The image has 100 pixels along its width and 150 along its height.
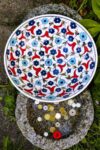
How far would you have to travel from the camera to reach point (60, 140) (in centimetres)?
267

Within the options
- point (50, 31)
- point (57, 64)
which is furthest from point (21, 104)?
point (50, 31)

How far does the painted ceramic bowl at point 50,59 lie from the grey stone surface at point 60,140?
10 centimetres

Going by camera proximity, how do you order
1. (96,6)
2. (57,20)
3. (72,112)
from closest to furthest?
(96,6)
(57,20)
(72,112)

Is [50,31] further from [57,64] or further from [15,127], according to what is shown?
[15,127]

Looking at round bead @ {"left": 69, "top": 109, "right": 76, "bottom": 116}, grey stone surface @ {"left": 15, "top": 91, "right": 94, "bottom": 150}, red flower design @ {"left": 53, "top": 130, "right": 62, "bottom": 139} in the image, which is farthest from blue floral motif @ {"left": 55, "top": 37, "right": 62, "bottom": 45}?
red flower design @ {"left": 53, "top": 130, "right": 62, "bottom": 139}

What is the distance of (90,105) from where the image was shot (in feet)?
8.77

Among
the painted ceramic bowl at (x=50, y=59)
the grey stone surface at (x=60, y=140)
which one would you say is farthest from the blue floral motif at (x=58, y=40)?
the grey stone surface at (x=60, y=140)

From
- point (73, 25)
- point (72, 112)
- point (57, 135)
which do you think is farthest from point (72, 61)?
point (57, 135)

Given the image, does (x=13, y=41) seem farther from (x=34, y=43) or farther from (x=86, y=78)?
(x=86, y=78)

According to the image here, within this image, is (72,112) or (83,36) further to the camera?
(72,112)

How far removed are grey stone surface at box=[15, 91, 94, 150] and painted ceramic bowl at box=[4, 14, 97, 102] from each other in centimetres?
10

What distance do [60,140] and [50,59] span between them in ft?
1.96

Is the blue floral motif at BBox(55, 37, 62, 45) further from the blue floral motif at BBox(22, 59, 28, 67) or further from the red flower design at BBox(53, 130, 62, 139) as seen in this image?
the red flower design at BBox(53, 130, 62, 139)

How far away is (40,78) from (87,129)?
51cm
